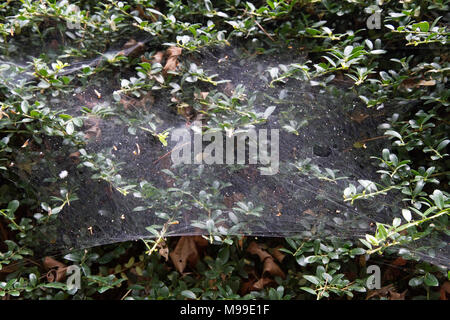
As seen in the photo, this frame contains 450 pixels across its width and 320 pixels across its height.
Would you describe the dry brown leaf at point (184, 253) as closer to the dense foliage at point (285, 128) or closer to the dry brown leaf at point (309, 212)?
the dense foliage at point (285, 128)

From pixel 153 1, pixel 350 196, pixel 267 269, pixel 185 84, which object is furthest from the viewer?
pixel 153 1

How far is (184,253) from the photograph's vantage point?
167cm

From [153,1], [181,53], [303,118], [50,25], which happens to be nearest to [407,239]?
[303,118]

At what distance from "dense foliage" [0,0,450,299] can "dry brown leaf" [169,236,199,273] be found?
2 cm

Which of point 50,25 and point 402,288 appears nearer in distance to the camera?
point 402,288

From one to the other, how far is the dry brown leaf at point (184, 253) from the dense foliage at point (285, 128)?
0.05ft

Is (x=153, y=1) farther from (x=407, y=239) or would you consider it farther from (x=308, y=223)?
(x=407, y=239)

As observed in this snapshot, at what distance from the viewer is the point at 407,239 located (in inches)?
52.5

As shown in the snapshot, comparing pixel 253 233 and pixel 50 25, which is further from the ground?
pixel 50 25

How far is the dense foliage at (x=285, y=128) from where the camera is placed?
59.4 inches

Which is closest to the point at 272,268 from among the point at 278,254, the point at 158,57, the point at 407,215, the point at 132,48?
the point at 278,254

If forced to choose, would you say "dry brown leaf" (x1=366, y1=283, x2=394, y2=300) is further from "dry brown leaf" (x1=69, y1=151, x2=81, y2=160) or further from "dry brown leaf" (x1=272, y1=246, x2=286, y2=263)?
"dry brown leaf" (x1=69, y1=151, x2=81, y2=160)

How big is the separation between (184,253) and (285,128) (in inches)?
28.8

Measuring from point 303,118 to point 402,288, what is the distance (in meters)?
0.85
